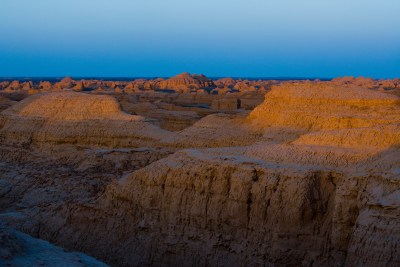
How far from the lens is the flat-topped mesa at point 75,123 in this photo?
25125 millimetres

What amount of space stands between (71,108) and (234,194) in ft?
47.0

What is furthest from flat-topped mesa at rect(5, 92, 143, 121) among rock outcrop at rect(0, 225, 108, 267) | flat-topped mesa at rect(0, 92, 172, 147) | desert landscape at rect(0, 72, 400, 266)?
rock outcrop at rect(0, 225, 108, 267)

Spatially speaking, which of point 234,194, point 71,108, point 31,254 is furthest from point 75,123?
point 31,254

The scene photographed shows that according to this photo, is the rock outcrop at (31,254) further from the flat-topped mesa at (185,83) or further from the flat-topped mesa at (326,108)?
the flat-topped mesa at (185,83)

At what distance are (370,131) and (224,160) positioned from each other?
12.5 ft

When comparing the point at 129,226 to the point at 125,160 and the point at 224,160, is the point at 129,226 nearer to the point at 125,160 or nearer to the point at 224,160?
the point at 224,160

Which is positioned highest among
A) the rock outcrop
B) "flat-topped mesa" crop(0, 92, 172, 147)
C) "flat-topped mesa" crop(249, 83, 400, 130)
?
"flat-topped mesa" crop(249, 83, 400, 130)

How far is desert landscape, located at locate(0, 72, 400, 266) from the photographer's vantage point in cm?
1283

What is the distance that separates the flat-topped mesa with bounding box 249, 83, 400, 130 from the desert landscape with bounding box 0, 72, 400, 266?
0.04m

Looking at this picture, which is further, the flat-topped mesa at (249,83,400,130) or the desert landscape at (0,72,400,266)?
the flat-topped mesa at (249,83,400,130)

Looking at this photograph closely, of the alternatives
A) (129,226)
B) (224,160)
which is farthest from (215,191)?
(129,226)

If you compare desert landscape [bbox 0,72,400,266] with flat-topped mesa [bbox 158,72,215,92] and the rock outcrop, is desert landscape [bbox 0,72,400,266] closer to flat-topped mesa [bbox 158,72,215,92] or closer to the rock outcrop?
the rock outcrop

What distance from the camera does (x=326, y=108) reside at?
66.9 ft

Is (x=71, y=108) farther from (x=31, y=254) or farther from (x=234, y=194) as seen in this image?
(x=31, y=254)
